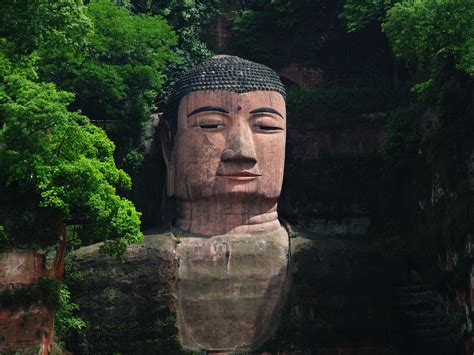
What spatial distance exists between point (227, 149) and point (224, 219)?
6.11ft

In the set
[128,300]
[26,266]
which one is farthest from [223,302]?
[26,266]

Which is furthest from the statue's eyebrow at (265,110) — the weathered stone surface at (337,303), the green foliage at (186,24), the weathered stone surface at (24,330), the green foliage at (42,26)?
the weathered stone surface at (24,330)

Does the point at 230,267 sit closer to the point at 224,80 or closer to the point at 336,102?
the point at 224,80

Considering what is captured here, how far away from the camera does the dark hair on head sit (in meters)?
24.2

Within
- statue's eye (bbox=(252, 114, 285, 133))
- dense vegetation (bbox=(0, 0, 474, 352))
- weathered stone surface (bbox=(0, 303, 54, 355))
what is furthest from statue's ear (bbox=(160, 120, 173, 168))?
weathered stone surface (bbox=(0, 303, 54, 355))

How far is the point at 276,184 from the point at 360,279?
3.37 metres

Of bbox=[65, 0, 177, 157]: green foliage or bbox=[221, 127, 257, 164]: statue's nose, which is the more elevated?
bbox=[65, 0, 177, 157]: green foliage

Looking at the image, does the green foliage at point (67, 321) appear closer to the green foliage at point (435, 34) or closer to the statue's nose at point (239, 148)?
the statue's nose at point (239, 148)

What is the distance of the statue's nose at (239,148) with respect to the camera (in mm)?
23297

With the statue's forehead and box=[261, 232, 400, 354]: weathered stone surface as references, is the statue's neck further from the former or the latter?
the statue's forehead

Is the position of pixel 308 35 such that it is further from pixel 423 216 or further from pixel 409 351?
pixel 409 351

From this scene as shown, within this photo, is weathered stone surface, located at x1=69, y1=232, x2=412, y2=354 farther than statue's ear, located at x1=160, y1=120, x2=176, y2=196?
No

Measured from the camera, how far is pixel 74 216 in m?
19.5

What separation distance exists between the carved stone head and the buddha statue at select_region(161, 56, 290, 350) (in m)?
0.03
